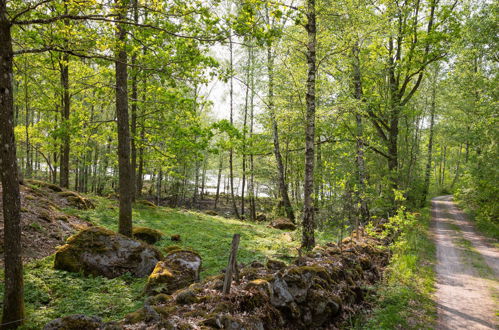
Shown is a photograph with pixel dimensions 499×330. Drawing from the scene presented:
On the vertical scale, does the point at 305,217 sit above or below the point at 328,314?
above

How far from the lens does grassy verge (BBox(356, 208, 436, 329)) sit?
6596mm

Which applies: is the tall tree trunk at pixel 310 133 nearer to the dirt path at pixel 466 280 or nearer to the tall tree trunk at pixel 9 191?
the dirt path at pixel 466 280

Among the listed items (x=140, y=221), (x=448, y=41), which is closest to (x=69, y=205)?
(x=140, y=221)

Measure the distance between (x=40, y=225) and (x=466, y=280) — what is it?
1464cm

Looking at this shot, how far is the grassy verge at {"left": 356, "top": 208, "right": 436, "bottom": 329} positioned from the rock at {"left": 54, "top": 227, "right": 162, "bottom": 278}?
6046 millimetres

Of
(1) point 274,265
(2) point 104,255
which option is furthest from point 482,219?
(2) point 104,255

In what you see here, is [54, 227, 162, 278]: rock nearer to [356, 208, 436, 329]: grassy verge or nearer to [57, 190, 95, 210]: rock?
[356, 208, 436, 329]: grassy verge

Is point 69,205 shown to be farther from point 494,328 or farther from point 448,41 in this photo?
point 448,41

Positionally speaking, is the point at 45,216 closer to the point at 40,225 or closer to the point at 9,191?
the point at 40,225

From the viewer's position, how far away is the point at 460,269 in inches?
Result: 430

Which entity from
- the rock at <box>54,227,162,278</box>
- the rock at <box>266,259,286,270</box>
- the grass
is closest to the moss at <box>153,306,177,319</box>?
the grass

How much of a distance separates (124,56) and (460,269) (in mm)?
15354

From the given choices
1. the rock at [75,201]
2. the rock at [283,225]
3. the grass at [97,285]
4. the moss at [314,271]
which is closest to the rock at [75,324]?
the grass at [97,285]

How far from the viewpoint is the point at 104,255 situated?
299 inches
